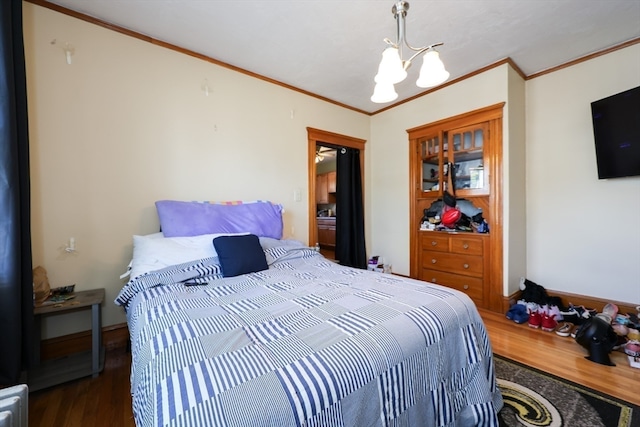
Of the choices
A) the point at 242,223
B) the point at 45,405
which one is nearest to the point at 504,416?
the point at 242,223

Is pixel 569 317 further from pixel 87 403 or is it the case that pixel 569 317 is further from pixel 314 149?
pixel 87 403

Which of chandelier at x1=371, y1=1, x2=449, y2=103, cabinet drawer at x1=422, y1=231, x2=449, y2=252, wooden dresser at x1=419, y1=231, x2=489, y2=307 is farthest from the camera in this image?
cabinet drawer at x1=422, y1=231, x2=449, y2=252

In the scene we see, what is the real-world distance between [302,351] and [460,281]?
2744mm

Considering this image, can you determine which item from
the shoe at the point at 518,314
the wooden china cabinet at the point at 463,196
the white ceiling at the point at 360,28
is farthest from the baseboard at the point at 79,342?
Answer: the shoe at the point at 518,314

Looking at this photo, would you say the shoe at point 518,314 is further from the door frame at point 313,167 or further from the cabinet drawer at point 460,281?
the door frame at point 313,167

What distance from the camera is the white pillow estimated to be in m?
1.71

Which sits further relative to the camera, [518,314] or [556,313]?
[518,314]

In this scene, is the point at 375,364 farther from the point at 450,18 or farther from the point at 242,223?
the point at 450,18

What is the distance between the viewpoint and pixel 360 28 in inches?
82.0

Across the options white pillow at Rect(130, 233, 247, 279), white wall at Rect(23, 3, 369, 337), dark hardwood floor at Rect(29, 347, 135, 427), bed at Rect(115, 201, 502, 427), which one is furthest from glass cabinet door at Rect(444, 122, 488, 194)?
dark hardwood floor at Rect(29, 347, 135, 427)

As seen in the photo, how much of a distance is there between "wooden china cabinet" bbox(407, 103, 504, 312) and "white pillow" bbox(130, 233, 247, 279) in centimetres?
254

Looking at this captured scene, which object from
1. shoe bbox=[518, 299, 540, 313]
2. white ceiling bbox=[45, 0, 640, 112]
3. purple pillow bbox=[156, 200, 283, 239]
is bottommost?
shoe bbox=[518, 299, 540, 313]

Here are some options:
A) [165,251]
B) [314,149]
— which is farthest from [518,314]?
[165,251]

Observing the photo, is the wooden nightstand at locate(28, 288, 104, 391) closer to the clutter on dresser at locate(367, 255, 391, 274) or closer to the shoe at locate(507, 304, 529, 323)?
the clutter on dresser at locate(367, 255, 391, 274)
